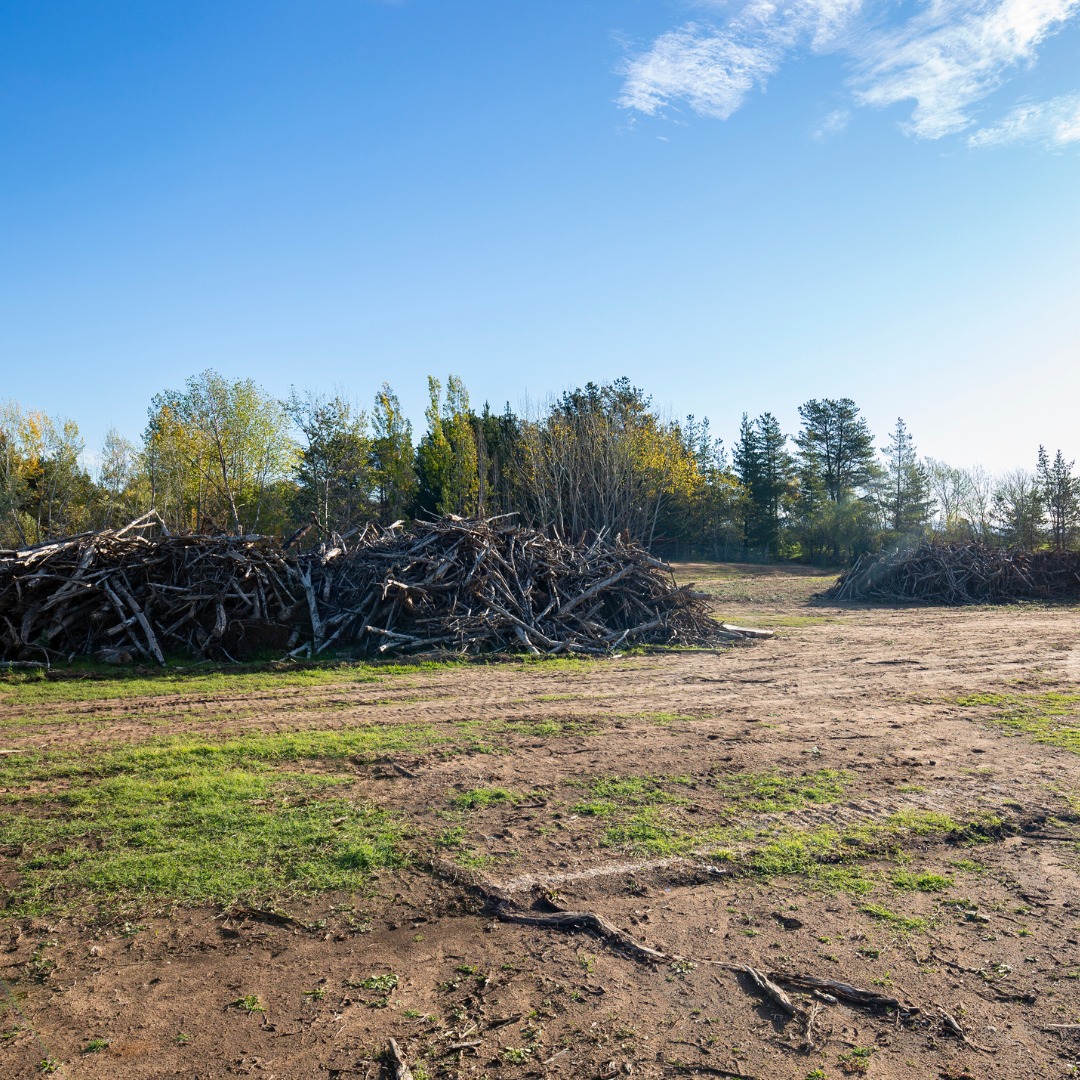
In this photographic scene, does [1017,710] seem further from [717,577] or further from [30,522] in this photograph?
[30,522]

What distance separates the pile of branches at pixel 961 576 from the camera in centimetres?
2452

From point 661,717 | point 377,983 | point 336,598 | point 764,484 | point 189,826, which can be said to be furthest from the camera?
point 764,484

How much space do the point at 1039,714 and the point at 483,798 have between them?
609 centimetres

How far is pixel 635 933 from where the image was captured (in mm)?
3703

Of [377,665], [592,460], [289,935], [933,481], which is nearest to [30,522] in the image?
[592,460]

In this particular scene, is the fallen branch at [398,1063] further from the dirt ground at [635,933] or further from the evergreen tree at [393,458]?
the evergreen tree at [393,458]

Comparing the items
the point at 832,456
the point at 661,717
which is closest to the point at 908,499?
the point at 832,456

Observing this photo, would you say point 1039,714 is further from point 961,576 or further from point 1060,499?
point 1060,499

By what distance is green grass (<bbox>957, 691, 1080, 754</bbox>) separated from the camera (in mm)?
7031

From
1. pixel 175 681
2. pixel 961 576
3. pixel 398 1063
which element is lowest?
pixel 398 1063

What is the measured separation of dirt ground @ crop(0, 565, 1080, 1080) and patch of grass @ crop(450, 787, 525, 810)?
36mm

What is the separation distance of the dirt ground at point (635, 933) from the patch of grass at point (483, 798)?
0.04m

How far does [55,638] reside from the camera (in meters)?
11.0

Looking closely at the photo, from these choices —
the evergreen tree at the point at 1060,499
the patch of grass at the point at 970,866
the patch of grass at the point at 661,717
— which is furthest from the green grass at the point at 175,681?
the evergreen tree at the point at 1060,499
